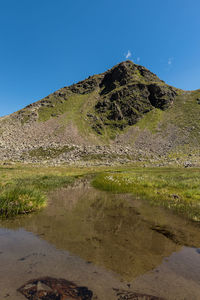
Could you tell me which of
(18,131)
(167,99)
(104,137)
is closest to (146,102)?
(167,99)

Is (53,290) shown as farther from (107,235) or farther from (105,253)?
(107,235)

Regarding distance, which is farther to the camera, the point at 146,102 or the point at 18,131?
the point at 146,102

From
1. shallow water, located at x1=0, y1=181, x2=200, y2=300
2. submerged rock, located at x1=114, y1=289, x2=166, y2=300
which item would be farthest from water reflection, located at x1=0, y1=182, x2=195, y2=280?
submerged rock, located at x1=114, y1=289, x2=166, y2=300

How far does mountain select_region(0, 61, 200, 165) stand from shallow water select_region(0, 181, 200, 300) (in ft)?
219

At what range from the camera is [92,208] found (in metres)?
13.6

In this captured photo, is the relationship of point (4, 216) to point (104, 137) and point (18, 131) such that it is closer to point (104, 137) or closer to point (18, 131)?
point (104, 137)

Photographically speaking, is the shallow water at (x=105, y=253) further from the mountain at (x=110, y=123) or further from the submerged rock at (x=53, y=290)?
the mountain at (x=110, y=123)

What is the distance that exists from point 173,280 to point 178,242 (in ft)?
10.4

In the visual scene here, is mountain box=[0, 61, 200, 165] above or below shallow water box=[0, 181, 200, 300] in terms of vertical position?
above

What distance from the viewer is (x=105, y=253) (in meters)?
6.64

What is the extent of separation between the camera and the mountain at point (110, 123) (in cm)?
8744

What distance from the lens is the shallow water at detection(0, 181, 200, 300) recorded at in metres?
4.82

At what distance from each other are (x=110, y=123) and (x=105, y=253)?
122m

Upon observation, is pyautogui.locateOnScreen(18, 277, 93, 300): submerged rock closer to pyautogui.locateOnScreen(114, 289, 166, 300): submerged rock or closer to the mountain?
pyautogui.locateOnScreen(114, 289, 166, 300): submerged rock
